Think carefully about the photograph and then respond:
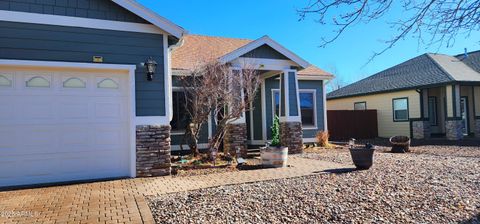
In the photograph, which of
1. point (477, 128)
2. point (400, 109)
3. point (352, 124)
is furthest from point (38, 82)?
point (477, 128)

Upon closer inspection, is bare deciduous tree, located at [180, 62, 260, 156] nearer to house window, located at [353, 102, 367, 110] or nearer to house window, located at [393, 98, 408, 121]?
house window, located at [393, 98, 408, 121]

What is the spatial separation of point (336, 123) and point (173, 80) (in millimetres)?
10595

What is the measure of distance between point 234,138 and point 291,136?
2.11 meters

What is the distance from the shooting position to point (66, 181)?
7344 millimetres

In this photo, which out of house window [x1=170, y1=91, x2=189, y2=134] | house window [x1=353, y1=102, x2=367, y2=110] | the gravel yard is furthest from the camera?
house window [x1=353, y1=102, x2=367, y2=110]

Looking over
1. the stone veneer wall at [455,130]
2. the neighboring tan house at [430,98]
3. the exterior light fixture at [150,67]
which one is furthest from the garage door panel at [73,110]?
the stone veneer wall at [455,130]

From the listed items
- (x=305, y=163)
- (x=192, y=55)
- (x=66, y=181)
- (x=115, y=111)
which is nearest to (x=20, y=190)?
(x=66, y=181)

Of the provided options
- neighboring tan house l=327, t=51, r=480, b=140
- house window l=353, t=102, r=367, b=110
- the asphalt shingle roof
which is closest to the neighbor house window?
neighboring tan house l=327, t=51, r=480, b=140

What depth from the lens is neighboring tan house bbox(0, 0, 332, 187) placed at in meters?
6.98

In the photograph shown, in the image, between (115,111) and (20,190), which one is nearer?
(20,190)

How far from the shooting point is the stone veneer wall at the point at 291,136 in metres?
11.5

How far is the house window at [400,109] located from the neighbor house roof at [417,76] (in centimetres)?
73

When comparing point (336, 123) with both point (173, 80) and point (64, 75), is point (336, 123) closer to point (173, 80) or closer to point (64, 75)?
point (173, 80)

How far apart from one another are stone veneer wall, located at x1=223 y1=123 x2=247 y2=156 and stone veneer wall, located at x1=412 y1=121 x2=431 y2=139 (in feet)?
37.5
